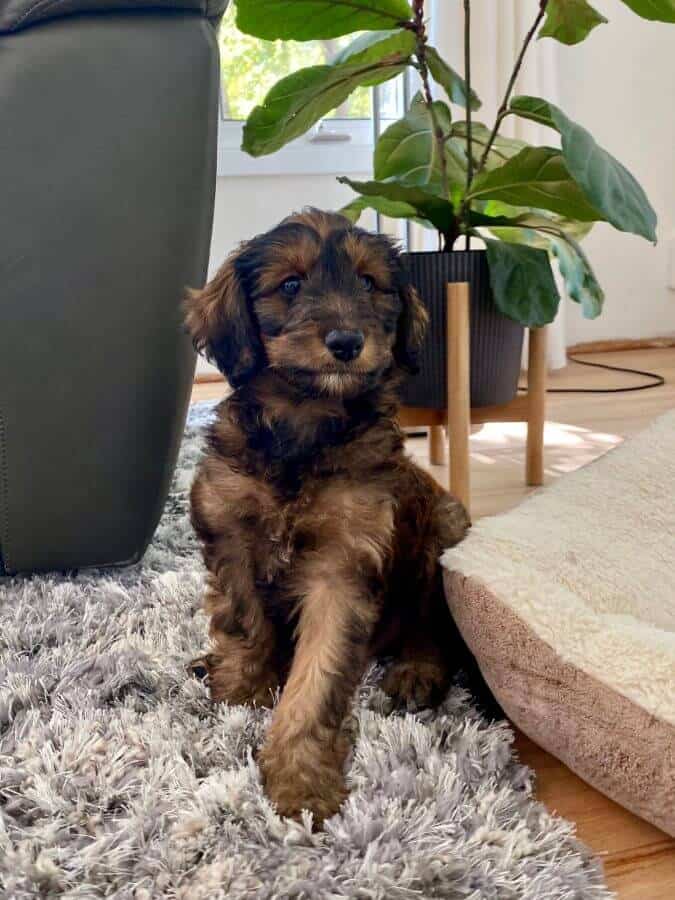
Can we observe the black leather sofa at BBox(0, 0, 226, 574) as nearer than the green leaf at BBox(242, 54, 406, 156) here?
Yes

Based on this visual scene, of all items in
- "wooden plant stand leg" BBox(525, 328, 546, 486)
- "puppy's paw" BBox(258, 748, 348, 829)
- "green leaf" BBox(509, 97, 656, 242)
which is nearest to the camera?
"puppy's paw" BBox(258, 748, 348, 829)

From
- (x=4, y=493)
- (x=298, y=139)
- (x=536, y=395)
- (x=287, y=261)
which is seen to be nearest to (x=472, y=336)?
(x=536, y=395)

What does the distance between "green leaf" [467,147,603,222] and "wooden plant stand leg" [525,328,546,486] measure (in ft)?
1.77

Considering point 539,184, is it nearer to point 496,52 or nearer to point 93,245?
point 93,245

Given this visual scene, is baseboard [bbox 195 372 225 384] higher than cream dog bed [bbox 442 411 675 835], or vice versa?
cream dog bed [bbox 442 411 675 835]

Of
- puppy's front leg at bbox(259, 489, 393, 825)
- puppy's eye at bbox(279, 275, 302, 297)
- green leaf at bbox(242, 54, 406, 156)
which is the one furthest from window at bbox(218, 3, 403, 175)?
puppy's front leg at bbox(259, 489, 393, 825)

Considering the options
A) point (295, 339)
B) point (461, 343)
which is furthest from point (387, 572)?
point (461, 343)

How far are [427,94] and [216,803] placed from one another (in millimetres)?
1621

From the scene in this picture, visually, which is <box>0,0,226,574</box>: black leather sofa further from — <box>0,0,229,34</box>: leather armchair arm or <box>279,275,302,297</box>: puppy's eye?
<box>279,275,302,297</box>: puppy's eye

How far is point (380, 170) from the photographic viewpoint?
85.2 inches

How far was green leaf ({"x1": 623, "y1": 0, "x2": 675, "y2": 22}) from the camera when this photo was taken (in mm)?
1711

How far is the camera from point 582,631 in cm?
112

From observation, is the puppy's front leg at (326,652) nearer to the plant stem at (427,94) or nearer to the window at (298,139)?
the plant stem at (427,94)

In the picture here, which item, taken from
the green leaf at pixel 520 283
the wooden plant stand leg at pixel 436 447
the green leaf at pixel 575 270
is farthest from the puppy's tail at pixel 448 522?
the wooden plant stand leg at pixel 436 447
